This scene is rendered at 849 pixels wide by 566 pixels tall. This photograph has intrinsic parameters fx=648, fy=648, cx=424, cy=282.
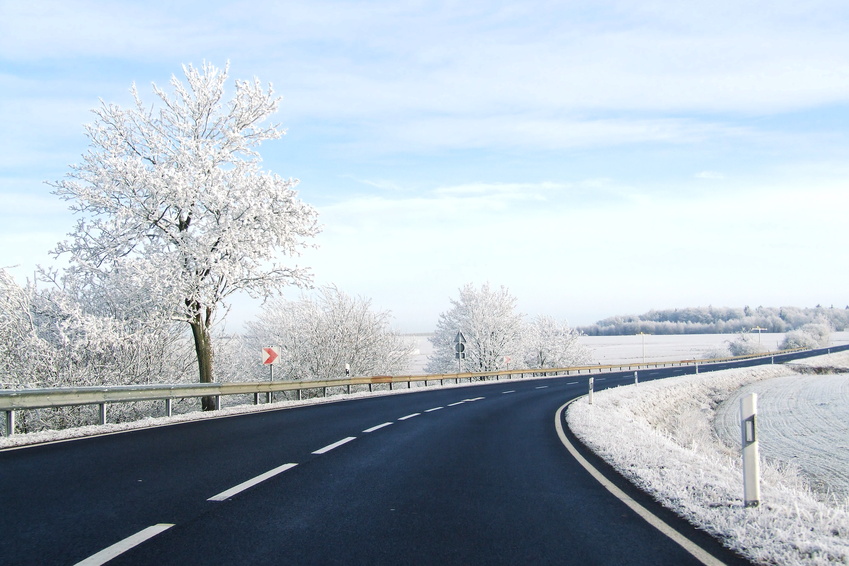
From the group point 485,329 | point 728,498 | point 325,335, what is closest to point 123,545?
point 728,498

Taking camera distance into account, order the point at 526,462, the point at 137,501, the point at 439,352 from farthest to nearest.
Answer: the point at 439,352 → the point at 526,462 → the point at 137,501

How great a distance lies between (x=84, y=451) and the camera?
9609 millimetres

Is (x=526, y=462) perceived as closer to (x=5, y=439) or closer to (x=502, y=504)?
(x=502, y=504)

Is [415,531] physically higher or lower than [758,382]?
higher

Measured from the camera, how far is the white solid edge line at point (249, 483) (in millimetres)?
6434

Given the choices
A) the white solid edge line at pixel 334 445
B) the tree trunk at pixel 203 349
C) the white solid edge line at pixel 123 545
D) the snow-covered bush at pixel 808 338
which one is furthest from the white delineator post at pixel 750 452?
the snow-covered bush at pixel 808 338

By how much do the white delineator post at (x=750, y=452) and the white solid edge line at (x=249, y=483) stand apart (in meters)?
4.94

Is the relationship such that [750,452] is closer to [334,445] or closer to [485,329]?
[334,445]

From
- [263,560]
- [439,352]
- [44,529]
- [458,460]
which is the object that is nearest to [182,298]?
[458,460]

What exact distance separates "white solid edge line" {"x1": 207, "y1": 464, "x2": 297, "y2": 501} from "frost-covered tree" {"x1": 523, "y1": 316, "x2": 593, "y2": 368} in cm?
6726

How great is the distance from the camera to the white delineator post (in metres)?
5.89

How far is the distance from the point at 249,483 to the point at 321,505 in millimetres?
1383

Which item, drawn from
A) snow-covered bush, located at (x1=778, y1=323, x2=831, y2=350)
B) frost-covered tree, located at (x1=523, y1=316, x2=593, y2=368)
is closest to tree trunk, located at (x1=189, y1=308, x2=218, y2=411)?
frost-covered tree, located at (x1=523, y1=316, x2=593, y2=368)

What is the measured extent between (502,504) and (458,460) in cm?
293
